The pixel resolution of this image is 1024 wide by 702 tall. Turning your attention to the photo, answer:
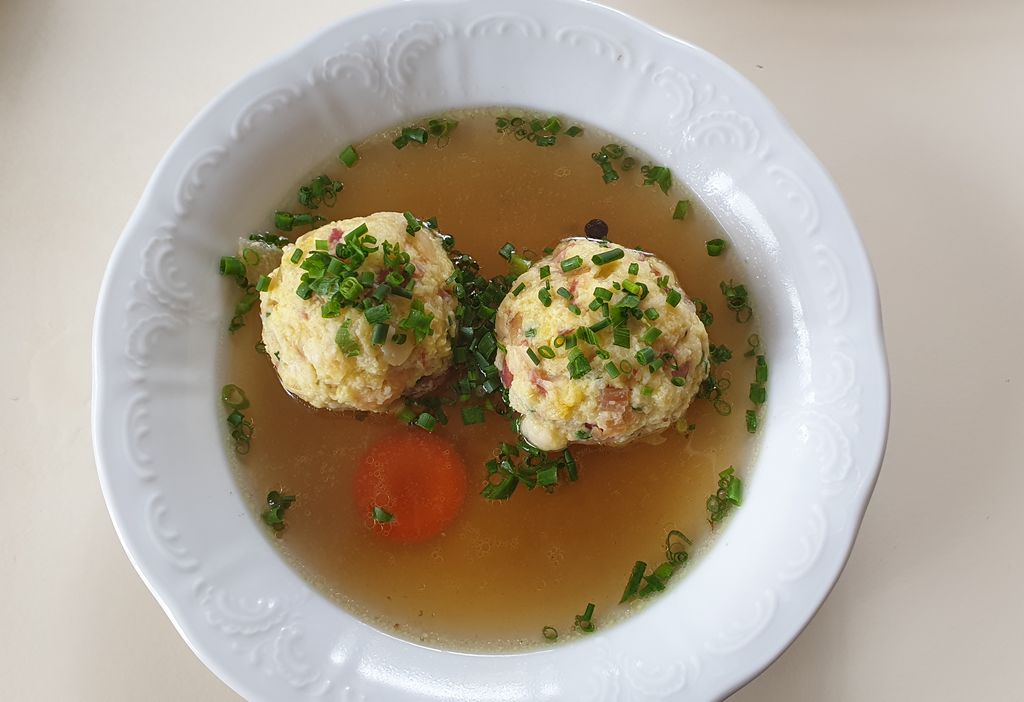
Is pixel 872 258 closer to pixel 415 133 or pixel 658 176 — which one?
pixel 658 176

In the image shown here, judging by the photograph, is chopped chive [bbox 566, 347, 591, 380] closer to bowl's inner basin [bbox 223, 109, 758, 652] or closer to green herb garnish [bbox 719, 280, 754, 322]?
bowl's inner basin [bbox 223, 109, 758, 652]

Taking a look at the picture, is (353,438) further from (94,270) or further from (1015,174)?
(1015,174)

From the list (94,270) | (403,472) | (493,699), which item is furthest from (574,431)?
(94,270)

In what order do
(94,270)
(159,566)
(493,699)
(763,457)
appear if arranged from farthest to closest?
(94,270)
(763,457)
(493,699)
(159,566)

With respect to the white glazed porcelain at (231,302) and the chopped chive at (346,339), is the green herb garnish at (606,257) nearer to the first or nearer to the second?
the white glazed porcelain at (231,302)

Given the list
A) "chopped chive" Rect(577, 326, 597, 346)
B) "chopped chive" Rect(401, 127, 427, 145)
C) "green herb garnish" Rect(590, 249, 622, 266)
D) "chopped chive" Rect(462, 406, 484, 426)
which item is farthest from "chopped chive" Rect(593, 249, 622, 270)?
"chopped chive" Rect(401, 127, 427, 145)

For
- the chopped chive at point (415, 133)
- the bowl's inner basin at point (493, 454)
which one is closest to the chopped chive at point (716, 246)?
the bowl's inner basin at point (493, 454)

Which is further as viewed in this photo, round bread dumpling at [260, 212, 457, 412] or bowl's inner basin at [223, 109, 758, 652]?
bowl's inner basin at [223, 109, 758, 652]

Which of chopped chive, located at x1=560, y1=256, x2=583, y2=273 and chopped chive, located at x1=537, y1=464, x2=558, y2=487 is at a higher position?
chopped chive, located at x1=560, y1=256, x2=583, y2=273
